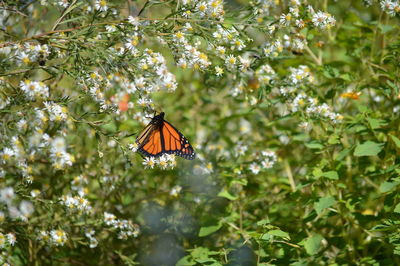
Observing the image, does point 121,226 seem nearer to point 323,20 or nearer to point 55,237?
point 55,237

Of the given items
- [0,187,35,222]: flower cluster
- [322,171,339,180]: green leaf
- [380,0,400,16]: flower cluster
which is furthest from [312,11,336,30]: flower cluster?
[0,187,35,222]: flower cluster

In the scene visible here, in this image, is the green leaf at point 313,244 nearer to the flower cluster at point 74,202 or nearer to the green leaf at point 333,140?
the green leaf at point 333,140

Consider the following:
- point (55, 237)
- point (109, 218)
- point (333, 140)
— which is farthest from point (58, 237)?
point (333, 140)

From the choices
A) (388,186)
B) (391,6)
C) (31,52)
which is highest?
(391,6)

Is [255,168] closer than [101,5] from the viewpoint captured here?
No

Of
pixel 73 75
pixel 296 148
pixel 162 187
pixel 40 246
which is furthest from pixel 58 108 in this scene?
pixel 296 148

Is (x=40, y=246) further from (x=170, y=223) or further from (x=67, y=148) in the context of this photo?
(x=170, y=223)

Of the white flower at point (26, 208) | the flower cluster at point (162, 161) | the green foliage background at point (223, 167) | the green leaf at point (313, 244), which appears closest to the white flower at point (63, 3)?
the green foliage background at point (223, 167)
